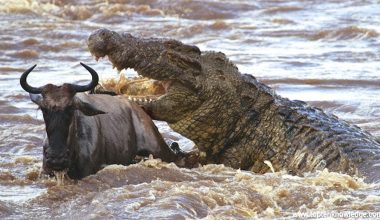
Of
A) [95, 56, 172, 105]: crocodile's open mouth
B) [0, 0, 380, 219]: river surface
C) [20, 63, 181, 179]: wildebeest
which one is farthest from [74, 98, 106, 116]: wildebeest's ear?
[95, 56, 172, 105]: crocodile's open mouth

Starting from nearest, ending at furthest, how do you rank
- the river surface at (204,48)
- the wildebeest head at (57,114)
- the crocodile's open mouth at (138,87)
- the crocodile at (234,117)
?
the wildebeest head at (57,114), the river surface at (204,48), the crocodile at (234,117), the crocodile's open mouth at (138,87)

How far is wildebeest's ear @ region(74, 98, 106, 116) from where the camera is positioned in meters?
8.16

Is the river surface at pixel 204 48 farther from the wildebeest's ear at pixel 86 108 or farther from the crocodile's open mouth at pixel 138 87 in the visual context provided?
the crocodile's open mouth at pixel 138 87

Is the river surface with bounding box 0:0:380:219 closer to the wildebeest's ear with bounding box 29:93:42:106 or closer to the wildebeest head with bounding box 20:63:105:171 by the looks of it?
the wildebeest head with bounding box 20:63:105:171

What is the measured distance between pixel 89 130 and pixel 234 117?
1.70m

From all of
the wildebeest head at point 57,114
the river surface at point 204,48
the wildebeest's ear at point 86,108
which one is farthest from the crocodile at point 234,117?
the wildebeest head at point 57,114

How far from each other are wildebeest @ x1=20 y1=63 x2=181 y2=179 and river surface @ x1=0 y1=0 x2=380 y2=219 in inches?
5.8

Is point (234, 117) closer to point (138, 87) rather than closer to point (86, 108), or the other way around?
point (138, 87)

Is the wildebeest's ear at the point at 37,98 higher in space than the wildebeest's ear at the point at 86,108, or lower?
higher

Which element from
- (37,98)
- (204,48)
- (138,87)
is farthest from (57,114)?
(204,48)

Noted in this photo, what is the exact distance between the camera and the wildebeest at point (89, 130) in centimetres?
796

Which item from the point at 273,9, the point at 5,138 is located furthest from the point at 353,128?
the point at 273,9

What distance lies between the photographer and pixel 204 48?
19.5m

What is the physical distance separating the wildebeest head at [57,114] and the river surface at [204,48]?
1.15 feet
